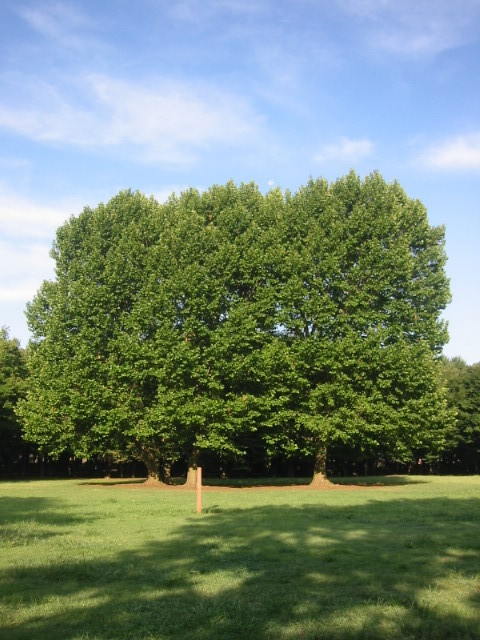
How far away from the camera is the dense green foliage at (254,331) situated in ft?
116

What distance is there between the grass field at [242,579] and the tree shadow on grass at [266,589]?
22 millimetres

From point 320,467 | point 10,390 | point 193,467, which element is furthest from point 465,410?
point 10,390

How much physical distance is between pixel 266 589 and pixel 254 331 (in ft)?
91.6

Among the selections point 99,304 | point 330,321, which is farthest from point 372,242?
point 99,304

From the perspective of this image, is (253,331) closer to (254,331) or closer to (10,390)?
(254,331)

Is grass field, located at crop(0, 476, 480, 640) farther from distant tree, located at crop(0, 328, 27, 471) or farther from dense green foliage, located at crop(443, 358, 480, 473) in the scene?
dense green foliage, located at crop(443, 358, 480, 473)

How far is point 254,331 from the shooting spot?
3634 cm

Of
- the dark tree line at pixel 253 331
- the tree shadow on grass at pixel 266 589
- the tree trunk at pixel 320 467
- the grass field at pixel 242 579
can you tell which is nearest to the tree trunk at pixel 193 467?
the dark tree line at pixel 253 331

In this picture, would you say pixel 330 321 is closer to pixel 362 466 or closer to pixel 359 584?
pixel 359 584

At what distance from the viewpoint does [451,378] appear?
70.8 m

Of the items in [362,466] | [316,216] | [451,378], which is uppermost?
[316,216]

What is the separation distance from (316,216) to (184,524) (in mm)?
27156

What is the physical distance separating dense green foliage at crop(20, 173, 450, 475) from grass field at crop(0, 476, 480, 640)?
18.4 metres

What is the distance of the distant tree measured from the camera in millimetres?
53750
